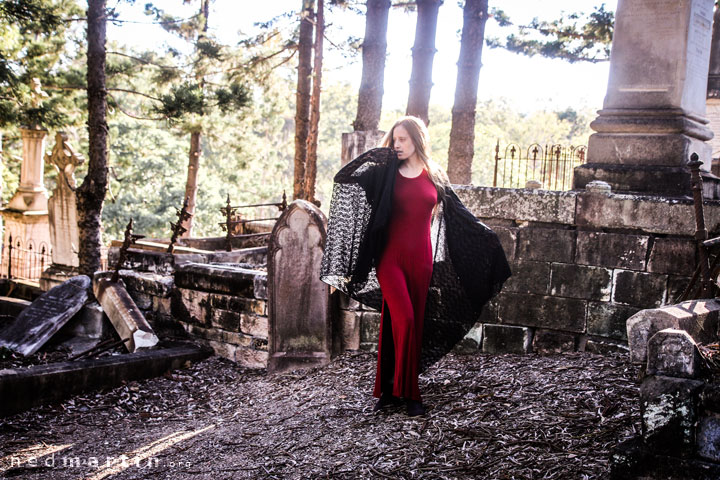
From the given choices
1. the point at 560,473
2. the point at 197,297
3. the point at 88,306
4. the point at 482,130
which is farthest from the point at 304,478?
the point at 482,130

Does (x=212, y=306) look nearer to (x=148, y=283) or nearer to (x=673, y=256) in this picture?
(x=148, y=283)

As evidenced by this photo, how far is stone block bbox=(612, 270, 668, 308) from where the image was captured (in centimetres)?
476

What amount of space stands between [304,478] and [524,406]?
141cm

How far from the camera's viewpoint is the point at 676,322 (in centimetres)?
311

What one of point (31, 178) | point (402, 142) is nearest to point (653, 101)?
point (402, 142)

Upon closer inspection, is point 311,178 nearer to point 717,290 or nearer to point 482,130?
point 717,290

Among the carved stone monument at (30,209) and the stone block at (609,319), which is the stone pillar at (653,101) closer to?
the stone block at (609,319)

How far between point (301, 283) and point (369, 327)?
71cm

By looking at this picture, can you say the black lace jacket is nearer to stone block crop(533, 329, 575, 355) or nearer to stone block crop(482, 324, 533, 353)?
stone block crop(482, 324, 533, 353)

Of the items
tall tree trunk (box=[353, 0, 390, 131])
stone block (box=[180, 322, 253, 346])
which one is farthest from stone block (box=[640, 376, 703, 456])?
tall tree trunk (box=[353, 0, 390, 131])

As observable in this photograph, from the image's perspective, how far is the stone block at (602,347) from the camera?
4.83 meters

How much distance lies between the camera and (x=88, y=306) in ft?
22.5

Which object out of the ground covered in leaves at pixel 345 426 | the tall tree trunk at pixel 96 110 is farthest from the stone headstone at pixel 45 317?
the tall tree trunk at pixel 96 110

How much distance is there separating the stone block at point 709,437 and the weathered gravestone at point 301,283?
337 cm
